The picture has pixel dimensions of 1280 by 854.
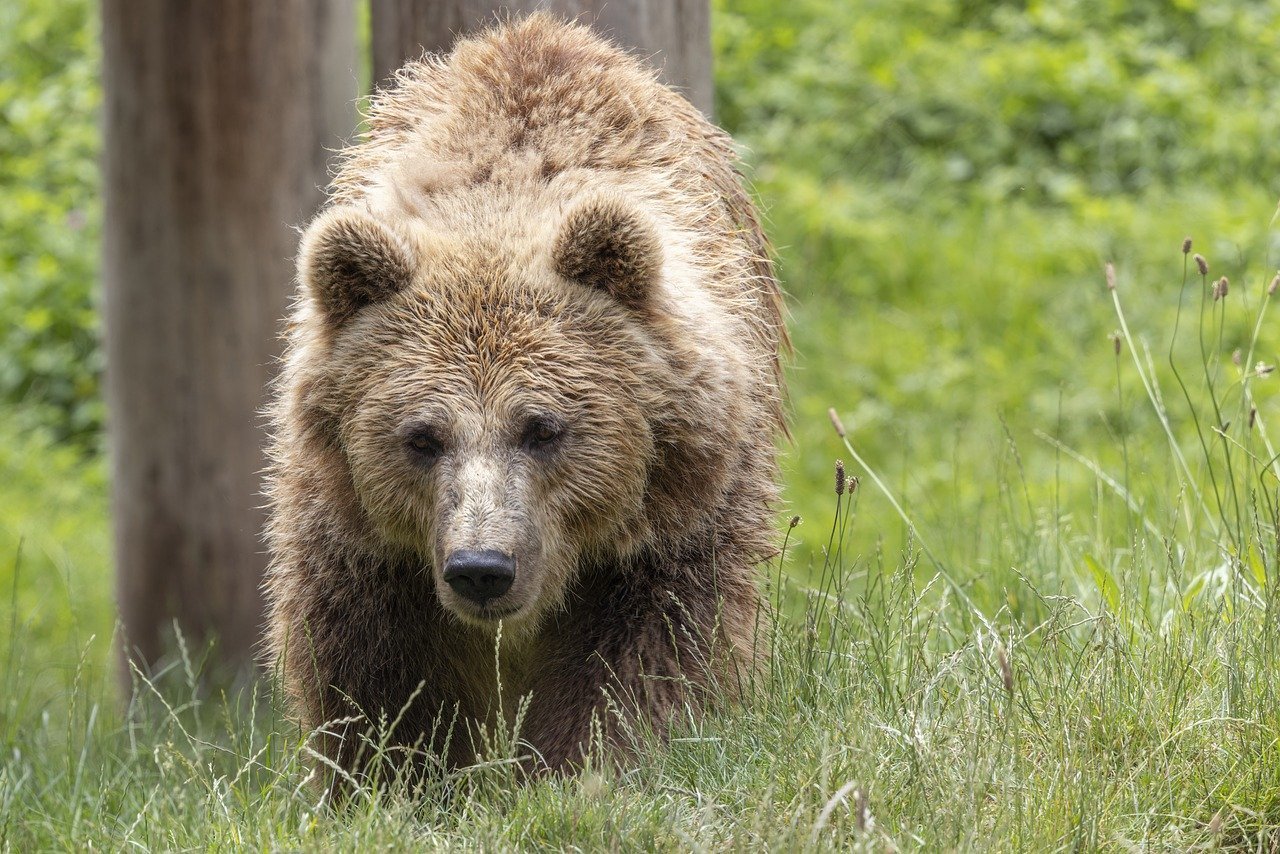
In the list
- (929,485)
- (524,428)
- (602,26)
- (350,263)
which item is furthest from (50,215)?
(524,428)

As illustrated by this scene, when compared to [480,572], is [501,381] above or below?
above

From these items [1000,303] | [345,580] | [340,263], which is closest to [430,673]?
[345,580]

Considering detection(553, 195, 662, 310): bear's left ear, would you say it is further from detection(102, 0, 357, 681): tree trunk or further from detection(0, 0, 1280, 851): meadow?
detection(102, 0, 357, 681): tree trunk

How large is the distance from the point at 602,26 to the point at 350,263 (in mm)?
1434

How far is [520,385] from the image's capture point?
12.3 ft

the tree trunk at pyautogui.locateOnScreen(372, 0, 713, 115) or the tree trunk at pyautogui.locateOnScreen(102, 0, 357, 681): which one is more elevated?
the tree trunk at pyautogui.locateOnScreen(372, 0, 713, 115)

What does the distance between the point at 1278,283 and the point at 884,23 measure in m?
7.61

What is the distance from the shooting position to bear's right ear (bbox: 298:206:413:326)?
3.79 meters

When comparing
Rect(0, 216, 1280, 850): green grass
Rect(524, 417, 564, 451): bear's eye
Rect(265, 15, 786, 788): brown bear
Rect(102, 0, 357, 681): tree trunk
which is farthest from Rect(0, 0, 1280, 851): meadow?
Rect(524, 417, 564, 451): bear's eye

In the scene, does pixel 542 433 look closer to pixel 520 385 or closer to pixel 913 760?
pixel 520 385

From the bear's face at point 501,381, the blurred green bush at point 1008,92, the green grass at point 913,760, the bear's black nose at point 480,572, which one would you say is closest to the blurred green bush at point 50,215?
the blurred green bush at point 1008,92

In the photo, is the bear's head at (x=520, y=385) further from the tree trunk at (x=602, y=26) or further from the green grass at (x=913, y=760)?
the tree trunk at (x=602, y=26)

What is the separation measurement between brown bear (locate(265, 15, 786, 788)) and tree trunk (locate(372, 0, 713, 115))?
0.51 metres

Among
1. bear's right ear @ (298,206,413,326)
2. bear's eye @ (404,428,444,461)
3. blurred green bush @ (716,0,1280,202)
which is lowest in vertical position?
bear's eye @ (404,428,444,461)
